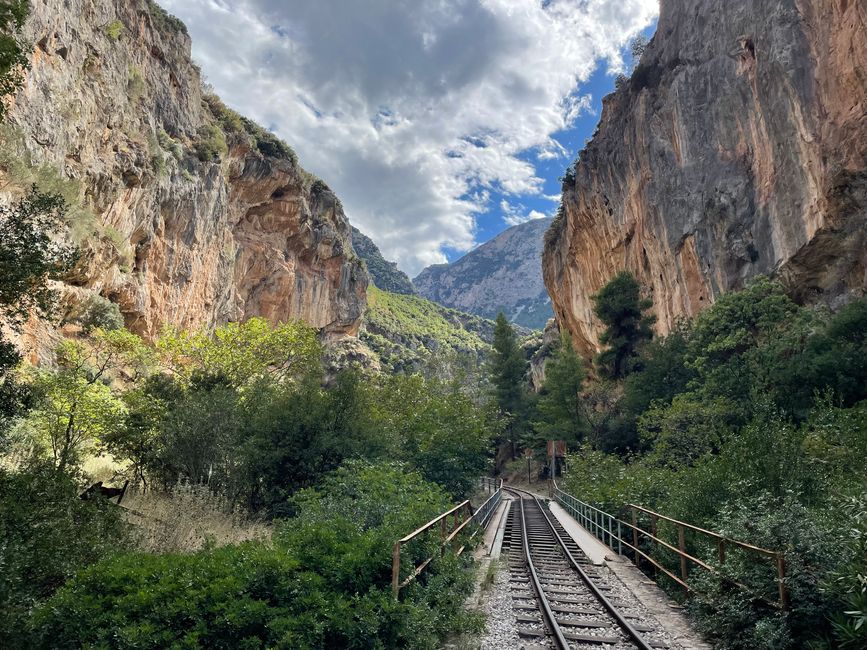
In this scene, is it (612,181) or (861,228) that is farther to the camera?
(612,181)

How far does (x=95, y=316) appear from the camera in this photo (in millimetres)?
25188

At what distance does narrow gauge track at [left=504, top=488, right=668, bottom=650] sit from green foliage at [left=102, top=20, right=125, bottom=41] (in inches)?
1261

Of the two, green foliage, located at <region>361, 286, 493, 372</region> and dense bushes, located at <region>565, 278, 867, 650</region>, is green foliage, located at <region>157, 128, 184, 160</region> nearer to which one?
dense bushes, located at <region>565, 278, 867, 650</region>

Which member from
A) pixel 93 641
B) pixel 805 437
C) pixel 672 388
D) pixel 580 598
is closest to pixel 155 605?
pixel 93 641

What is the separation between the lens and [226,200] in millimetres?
40625

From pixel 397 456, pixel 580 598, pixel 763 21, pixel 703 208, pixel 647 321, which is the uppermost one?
pixel 763 21

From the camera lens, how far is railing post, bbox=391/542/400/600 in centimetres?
572

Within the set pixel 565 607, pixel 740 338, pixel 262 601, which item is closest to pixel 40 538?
pixel 262 601

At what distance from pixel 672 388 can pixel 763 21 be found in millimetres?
19824

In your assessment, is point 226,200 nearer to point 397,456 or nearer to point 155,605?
point 397,456

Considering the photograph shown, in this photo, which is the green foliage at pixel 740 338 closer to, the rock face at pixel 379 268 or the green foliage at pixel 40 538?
the green foliage at pixel 40 538

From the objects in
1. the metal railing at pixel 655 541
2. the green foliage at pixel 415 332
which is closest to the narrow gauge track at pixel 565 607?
the metal railing at pixel 655 541

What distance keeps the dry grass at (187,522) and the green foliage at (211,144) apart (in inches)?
1208

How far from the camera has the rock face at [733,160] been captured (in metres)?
21.1
